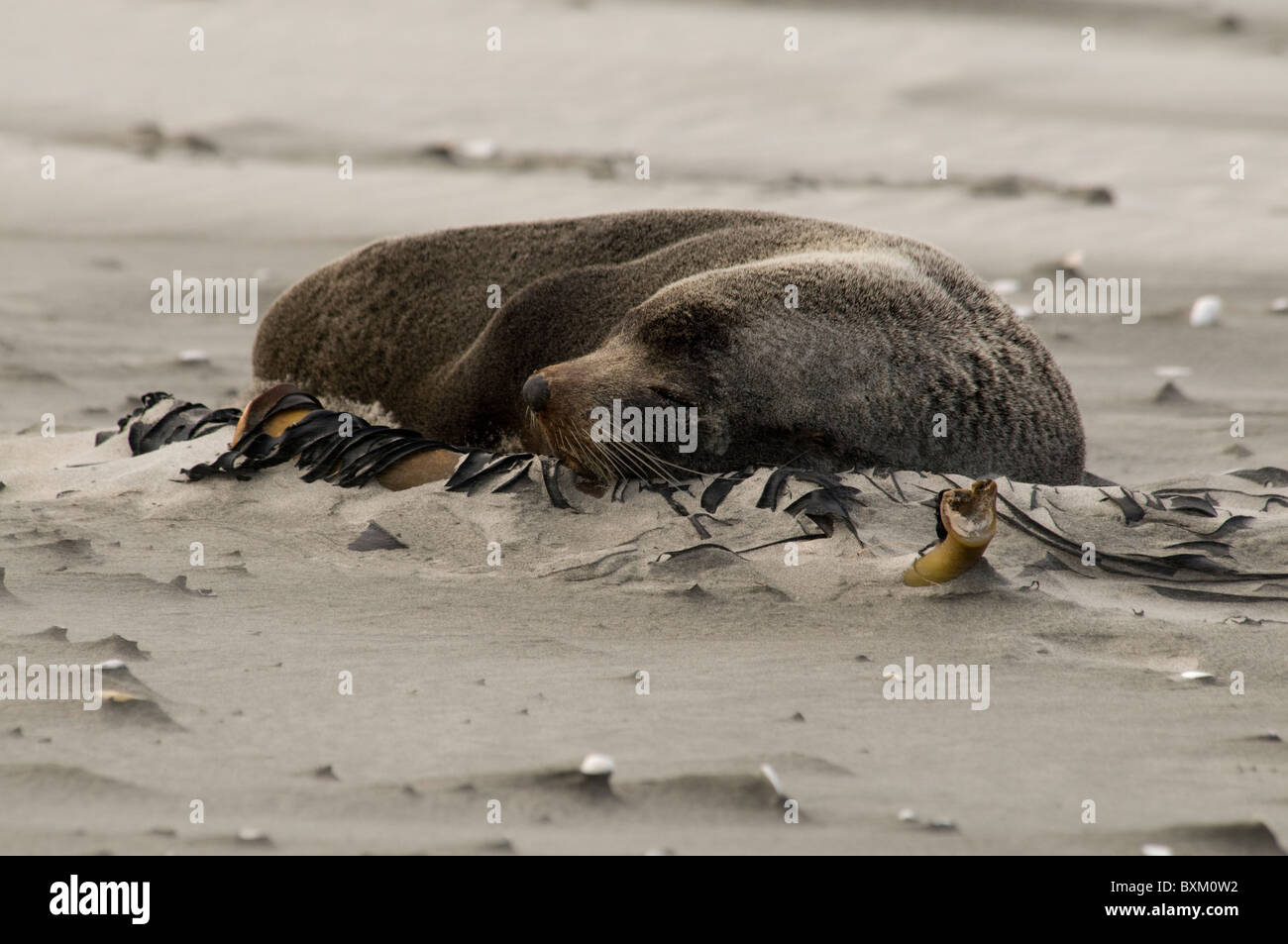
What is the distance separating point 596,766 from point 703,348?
2.24m

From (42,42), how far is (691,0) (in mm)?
6043

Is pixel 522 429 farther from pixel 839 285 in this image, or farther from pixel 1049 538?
pixel 1049 538

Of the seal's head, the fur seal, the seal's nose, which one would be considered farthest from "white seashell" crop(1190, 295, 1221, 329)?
the seal's nose

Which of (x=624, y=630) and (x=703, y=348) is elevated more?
(x=703, y=348)

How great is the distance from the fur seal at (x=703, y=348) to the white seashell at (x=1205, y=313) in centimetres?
363

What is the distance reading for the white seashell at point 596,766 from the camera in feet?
10.0

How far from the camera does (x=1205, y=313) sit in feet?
30.3

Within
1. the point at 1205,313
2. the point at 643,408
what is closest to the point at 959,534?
the point at 643,408

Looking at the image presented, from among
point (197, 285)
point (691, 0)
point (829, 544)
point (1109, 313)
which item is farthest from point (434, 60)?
point (829, 544)

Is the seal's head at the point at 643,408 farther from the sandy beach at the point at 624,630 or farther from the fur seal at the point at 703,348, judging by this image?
the sandy beach at the point at 624,630

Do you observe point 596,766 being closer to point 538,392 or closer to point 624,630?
point 624,630

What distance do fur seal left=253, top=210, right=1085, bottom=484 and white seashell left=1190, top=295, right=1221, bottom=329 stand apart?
363 centimetres

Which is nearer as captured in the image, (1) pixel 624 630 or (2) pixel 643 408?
(1) pixel 624 630

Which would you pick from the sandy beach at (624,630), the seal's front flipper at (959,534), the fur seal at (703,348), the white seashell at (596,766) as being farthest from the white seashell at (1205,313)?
the white seashell at (596,766)
